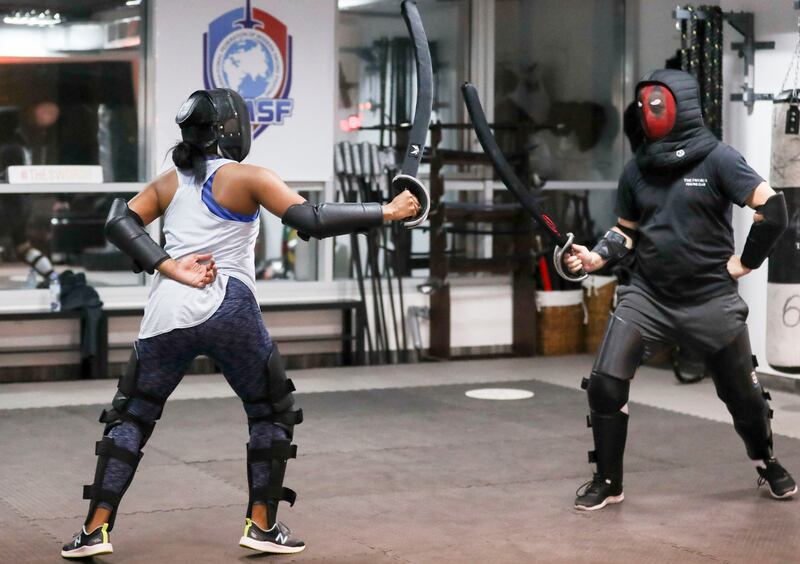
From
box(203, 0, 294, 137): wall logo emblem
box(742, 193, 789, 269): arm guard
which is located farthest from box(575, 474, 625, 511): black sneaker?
box(203, 0, 294, 137): wall logo emblem

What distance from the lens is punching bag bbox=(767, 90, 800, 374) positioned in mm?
6738

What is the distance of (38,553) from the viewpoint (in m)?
4.28

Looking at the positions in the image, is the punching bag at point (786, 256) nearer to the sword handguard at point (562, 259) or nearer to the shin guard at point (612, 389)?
the shin guard at point (612, 389)

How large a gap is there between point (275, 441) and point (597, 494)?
1.39 metres

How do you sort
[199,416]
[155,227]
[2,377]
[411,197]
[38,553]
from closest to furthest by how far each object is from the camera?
[411,197], [38,553], [199,416], [2,377], [155,227]

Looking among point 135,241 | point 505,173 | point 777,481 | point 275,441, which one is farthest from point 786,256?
point 135,241

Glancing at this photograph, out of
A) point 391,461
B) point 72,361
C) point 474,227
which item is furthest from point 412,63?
point 391,461

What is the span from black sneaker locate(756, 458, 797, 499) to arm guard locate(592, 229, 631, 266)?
99 centimetres

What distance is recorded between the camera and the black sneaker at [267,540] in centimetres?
421

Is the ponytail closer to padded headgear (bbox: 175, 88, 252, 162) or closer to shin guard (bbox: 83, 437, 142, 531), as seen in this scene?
padded headgear (bbox: 175, 88, 252, 162)

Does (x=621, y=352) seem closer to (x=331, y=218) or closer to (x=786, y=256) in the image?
(x=331, y=218)

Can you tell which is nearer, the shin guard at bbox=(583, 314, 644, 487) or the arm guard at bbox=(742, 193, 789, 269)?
the arm guard at bbox=(742, 193, 789, 269)

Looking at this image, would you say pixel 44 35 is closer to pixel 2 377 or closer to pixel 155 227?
pixel 155 227

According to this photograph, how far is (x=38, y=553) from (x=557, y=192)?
6195 millimetres
